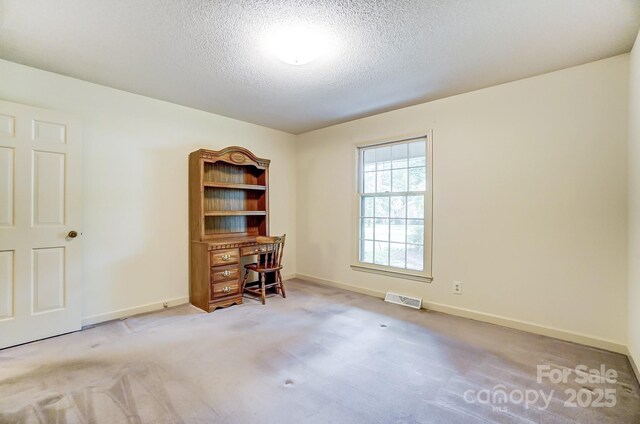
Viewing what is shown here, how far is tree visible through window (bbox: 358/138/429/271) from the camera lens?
3.54m

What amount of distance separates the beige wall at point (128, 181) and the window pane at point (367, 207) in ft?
6.95

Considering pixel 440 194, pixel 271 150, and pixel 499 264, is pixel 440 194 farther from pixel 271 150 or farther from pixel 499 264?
pixel 271 150

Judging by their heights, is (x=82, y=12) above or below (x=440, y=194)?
above

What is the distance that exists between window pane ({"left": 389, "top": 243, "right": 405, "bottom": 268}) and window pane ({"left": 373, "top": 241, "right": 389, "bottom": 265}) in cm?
6

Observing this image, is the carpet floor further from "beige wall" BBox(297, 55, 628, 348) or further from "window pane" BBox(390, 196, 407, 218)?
"window pane" BBox(390, 196, 407, 218)

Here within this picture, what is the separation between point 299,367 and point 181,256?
2.19 metres

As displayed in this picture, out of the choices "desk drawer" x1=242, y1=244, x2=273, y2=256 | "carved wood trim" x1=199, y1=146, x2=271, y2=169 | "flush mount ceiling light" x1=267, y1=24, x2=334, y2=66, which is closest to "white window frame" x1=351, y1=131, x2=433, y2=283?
"desk drawer" x1=242, y1=244, x2=273, y2=256

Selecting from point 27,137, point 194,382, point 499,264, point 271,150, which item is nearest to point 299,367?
point 194,382

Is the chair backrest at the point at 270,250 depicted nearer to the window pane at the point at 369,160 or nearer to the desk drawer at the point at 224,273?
the desk drawer at the point at 224,273

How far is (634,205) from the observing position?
215 cm

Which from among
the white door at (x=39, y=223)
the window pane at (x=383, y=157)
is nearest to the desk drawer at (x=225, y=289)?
the white door at (x=39, y=223)

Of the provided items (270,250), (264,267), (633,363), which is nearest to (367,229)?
(270,250)

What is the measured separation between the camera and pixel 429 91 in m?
3.07

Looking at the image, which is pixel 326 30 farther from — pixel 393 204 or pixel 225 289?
pixel 225 289
